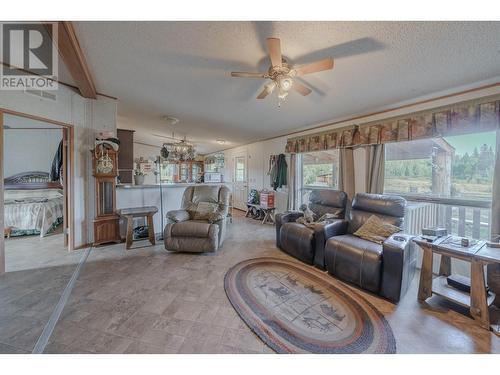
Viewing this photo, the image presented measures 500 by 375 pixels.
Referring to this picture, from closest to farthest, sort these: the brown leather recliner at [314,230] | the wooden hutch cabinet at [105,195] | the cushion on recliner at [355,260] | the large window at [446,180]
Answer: the cushion on recliner at [355,260], the large window at [446,180], the brown leather recliner at [314,230], the wooden hutch cabinet at [105,195]

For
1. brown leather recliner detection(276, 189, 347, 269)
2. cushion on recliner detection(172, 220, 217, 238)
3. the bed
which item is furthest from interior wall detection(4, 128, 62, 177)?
brown leather recliner detection(276, 189, 347, 269)

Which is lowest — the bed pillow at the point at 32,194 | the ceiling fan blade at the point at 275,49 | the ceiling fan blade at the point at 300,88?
the bed pillow at the point at 32,194

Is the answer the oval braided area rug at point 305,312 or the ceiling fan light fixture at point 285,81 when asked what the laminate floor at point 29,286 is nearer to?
the oval braided area rug at point 305,312

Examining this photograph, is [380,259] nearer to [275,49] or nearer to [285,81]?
Answer: [285,81]

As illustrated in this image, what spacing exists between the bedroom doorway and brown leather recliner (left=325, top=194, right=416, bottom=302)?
356 cm

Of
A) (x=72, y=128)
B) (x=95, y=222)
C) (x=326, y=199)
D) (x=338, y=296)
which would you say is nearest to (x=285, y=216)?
(x=326, y=199)

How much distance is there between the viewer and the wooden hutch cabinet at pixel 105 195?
3.04m

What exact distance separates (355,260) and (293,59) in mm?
2146

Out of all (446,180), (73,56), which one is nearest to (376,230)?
(446,180)

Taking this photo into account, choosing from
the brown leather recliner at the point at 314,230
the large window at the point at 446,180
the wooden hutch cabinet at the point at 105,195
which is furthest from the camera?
the wooden hutch cabinet at the point at 105,195

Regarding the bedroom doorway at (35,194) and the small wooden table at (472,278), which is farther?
the bedroom doorway at (35,194)

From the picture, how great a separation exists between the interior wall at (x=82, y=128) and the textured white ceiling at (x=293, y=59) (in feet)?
1.84

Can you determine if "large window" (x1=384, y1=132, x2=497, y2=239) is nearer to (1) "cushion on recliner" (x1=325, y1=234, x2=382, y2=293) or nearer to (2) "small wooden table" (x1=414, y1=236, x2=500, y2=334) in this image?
(2) "small wooden table" (x1=414, y1=236, x2=500, y2=334)

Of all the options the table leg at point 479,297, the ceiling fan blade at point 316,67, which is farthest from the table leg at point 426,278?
the ceiling fan blade at point 316,67
